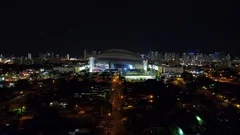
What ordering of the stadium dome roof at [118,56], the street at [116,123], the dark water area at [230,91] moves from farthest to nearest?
the stadium dome roof at [118,56], the dark water area at [230,91], the street at [116,123]

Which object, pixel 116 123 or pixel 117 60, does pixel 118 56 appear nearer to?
pixel 117 60

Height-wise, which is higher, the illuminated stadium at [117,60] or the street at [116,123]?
the illuminated stadium at [117,60]

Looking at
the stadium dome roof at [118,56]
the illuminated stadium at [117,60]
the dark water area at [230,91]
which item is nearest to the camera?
the dark water area at [230,91]

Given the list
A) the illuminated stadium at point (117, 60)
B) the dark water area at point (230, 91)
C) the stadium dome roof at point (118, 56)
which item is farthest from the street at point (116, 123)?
the stadium dome roof at point (118, 56)

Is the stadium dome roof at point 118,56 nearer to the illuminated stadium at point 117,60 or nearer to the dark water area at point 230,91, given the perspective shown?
the illuminated stadium at point 117,60

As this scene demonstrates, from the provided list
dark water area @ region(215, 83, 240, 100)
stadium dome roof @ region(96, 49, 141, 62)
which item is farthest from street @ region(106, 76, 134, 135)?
stadium dome roof @ region(96, 49, 141, 62)

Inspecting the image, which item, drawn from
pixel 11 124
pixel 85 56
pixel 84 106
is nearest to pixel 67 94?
pixel 84 106

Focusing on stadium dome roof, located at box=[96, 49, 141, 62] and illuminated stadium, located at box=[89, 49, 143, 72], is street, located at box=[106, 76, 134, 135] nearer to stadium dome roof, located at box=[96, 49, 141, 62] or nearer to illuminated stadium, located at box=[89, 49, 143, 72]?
illuminated stadium, located at box=[89, 49, 143, 72]

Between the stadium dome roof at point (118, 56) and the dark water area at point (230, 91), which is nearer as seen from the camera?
the dark water area at point (230, 91)

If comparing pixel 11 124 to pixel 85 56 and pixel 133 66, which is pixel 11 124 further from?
pixel 85 56
